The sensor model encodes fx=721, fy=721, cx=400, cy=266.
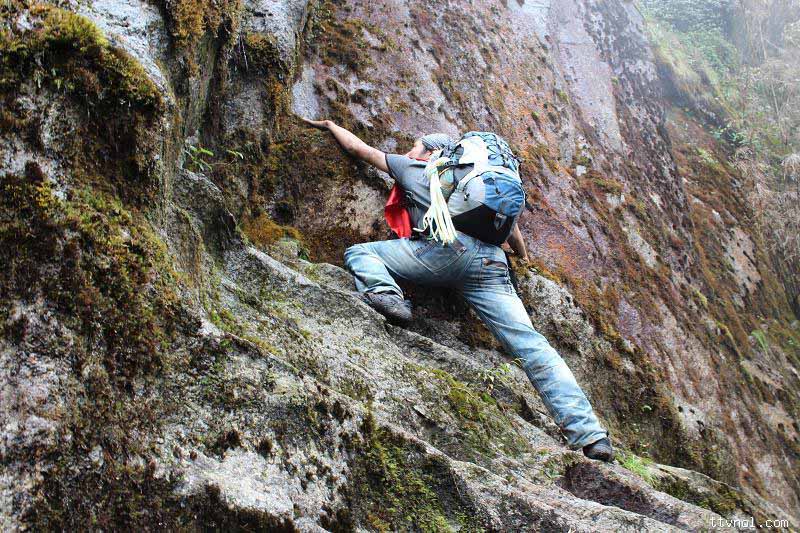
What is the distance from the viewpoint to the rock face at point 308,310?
9.95 ft

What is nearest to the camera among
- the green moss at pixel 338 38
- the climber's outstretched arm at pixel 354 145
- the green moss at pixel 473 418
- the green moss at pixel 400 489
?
the green moss at pixel 400 489

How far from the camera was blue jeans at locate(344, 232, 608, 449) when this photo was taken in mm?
6145

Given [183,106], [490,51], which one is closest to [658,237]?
[490,51]

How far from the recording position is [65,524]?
104 inches

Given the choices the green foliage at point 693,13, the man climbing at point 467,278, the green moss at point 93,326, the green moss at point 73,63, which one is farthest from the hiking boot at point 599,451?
the green foliage at point 693,13

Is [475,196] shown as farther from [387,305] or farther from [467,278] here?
[387,305]

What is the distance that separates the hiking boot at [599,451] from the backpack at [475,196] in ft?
6.49

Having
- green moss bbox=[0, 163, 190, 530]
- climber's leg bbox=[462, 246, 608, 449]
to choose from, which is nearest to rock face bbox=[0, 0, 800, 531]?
green moss bbox=[0, 163, 190, 530]

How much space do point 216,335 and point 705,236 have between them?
1169 centimetres

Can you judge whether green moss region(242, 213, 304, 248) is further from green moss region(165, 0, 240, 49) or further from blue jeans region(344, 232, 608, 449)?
green moss region(165, 0, 240, 49)

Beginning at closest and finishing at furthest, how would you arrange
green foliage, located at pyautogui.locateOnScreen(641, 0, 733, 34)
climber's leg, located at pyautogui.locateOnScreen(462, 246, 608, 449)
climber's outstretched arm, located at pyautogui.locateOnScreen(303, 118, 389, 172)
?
climber's leg, located at pyautogui.locateOnScreen(462, 246, 608, 449)
climber's outstretched arm, located at pyautogui.locateOnScreen(303, 118, 389, 172)
green foliage, located at pyautogui.locateOnScreen(641, 0, 733, 34)

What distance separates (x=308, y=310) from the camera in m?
5.38

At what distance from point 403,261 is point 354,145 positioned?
1.63 metres

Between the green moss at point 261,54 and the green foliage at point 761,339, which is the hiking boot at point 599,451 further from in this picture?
the green foliage at point 761,339
